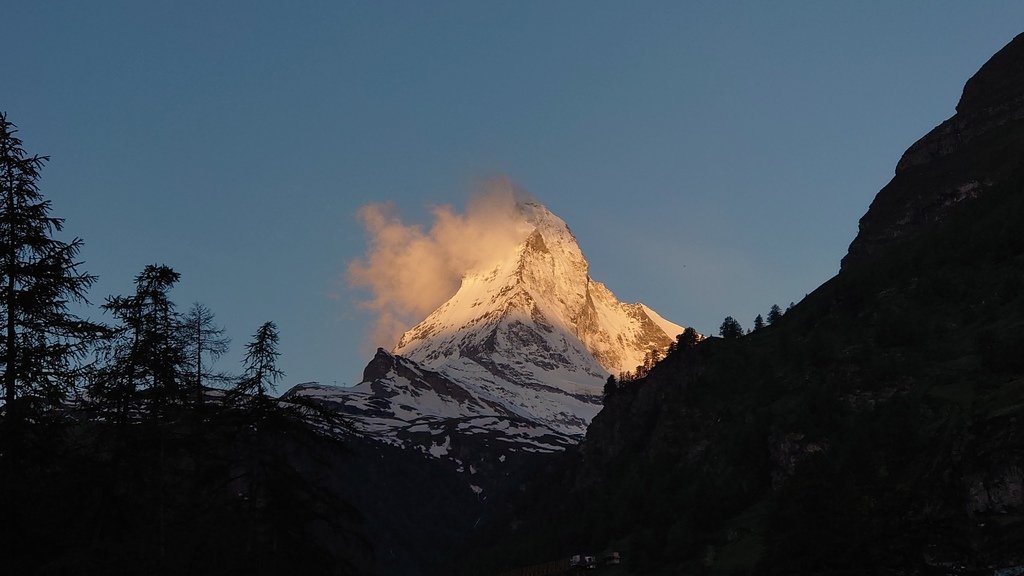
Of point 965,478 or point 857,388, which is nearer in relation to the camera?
point 965,478

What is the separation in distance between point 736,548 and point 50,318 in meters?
132

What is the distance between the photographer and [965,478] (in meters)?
103

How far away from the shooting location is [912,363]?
180000 millimetres

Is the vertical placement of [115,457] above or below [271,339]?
below

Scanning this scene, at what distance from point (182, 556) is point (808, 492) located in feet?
152

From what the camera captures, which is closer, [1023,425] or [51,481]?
[51,481]

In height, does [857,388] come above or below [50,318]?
above

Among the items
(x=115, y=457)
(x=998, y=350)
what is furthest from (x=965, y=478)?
(x=115, y=457)

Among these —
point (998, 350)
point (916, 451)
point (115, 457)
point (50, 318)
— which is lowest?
point (115, 457)

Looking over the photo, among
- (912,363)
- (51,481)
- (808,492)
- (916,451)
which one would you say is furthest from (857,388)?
(51,481)

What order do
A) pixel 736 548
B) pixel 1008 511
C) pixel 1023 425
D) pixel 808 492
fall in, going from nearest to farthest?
1. pixel 808 492
2. pixel 1008 511
3. pixel 1023 425
4. pixel 736 548

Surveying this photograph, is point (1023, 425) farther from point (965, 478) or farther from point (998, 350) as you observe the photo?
point (998, 350)

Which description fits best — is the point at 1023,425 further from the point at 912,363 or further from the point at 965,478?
the point at 912,363

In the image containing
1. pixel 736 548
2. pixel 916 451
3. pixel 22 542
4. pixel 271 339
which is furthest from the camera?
pixel 736 548
